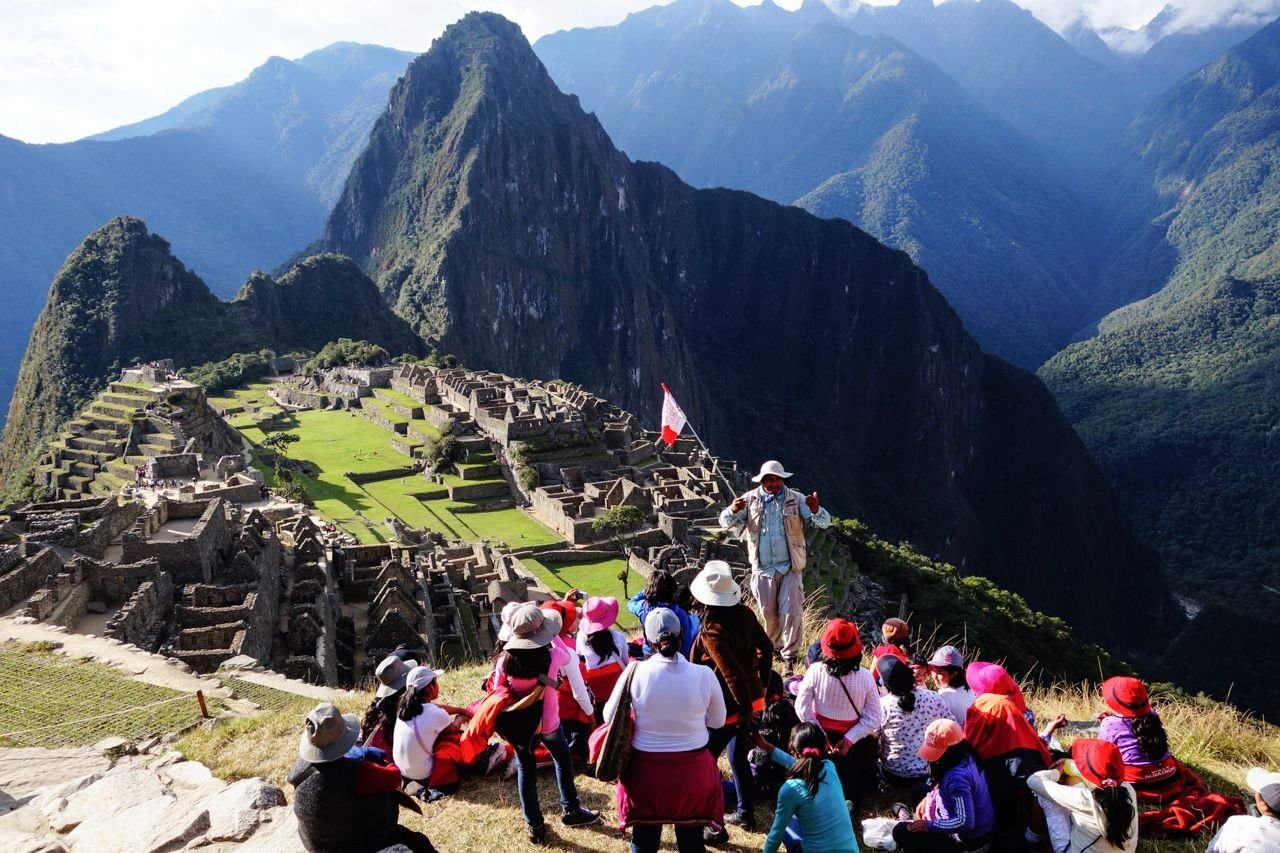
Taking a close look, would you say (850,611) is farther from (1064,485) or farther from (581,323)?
(581,323)

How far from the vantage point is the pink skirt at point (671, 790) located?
4910mm

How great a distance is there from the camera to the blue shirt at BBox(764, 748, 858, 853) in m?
5.13

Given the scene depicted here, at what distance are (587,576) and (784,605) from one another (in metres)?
20.9

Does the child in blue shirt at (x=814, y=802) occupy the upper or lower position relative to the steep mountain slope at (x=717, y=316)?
lower

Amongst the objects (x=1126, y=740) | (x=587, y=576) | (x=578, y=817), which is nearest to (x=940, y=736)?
(x=1126, y=740)

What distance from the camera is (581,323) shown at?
486 ft

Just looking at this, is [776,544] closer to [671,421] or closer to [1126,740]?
[1126,740]

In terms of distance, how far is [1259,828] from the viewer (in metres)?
4.75

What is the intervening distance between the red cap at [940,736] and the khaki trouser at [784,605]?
3522mm

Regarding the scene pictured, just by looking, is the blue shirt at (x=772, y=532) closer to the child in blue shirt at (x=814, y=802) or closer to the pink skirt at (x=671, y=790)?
the child in blue shirt at (x=814, y=802)

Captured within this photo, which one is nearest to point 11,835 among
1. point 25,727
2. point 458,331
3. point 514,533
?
point 25,727

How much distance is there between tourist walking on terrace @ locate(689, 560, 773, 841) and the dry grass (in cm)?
51

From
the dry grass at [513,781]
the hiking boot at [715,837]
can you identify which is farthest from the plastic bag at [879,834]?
the hiking boot at [715,837]

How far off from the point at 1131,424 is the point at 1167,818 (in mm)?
126296
